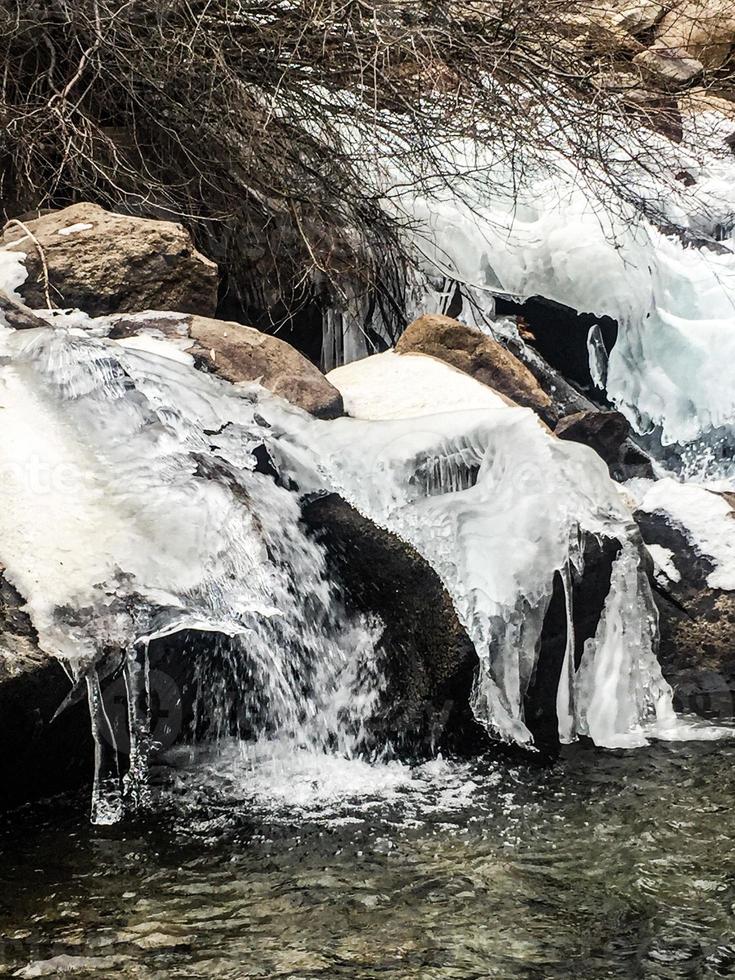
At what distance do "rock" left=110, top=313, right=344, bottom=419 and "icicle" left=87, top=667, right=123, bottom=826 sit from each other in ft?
5.18

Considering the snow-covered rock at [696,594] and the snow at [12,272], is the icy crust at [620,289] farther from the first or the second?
the snow at [12,272]

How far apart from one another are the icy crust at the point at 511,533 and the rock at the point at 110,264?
3.41 feet

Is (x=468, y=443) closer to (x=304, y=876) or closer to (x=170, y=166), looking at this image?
(x=304, y=876)

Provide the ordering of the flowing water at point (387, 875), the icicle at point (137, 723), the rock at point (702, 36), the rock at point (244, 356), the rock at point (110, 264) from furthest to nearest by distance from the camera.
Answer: the rock at point (702, 36), the rock at point (110, 264), the rock at point (244, 356), the icicle at point (137, 723), the flowing water at point (387, 875)

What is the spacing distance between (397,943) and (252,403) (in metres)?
2.16

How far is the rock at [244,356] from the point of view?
13.5 ft

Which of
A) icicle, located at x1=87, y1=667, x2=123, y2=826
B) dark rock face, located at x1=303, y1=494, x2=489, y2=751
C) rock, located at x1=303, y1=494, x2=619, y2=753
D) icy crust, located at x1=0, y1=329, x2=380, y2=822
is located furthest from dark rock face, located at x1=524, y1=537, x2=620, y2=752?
icicle, located at x1=87, y1=667, x2=123, y2=826

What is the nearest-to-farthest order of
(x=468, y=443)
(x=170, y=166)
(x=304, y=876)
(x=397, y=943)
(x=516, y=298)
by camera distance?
(x=397, y=943) → (x=304, y=876) → (x=468, y=443) → (x=170, y=166) → (x=516, y=298)

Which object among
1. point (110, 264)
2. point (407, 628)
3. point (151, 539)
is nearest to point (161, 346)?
point (110, 264)

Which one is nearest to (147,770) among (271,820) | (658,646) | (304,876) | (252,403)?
(271,820)

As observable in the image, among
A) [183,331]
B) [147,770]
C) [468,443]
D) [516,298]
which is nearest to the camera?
[147,770]

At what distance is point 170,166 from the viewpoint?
5562 millimetres

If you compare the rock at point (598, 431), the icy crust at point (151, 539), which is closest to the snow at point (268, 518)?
the icy crust at point (151, 539)

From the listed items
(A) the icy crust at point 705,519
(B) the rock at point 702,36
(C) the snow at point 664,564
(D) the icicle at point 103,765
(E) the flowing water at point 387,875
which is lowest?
(E) the flowing water at point 387,875
